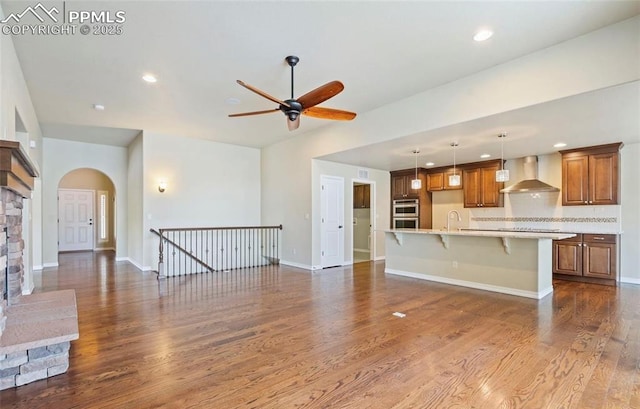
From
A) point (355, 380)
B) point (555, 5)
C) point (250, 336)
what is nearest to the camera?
point (355, 380)

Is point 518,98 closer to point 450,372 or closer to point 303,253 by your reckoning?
point 450,372

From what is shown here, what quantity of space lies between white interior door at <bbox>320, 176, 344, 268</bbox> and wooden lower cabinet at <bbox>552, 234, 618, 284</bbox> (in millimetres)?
4227

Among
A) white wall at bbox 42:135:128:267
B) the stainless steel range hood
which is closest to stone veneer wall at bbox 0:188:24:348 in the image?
white wall at bbox 42:135:128:267

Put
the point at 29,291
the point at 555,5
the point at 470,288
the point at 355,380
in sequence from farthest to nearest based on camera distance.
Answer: the point at 470,288 → the point at 29,291 → the point at 555,5 → the point at 355,380

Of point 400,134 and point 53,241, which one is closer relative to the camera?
point 400,134

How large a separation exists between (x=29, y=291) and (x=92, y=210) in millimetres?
6811

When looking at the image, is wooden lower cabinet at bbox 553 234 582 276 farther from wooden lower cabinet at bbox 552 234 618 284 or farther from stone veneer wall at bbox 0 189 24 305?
stone veneer wall at bbox 0 189 24 305

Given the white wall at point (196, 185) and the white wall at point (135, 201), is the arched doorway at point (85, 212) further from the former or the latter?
the white wall at point (196, 185)

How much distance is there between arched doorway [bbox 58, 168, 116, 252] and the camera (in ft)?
33.4

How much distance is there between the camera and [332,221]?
7270mm

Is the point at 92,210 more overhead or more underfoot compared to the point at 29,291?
more overhead

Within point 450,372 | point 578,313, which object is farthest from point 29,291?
point 578,313

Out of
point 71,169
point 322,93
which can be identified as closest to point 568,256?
point 322,93

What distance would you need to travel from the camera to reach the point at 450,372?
7.91 feet
